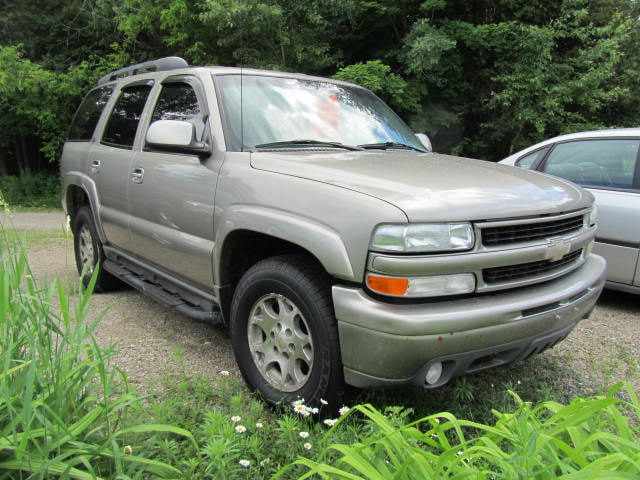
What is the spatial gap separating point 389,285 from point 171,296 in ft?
6.13

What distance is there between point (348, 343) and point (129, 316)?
8.72ft

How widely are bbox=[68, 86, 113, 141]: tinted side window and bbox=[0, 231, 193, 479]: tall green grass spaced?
3.02m

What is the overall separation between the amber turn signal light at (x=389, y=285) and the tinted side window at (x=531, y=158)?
3650 millimetres

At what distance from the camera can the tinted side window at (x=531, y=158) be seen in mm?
5242

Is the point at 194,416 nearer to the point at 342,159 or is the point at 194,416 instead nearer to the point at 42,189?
the point at 342,159

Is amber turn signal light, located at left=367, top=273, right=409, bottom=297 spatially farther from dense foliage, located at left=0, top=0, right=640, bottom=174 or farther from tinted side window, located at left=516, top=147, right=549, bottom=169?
dense foliage, located at left=0, top=0, right=640, bottom=174

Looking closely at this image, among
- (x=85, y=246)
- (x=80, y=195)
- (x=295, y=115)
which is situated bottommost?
(x=85, y=246)

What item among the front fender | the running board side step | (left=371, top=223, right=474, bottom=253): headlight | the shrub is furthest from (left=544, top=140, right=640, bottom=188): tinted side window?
the shrub

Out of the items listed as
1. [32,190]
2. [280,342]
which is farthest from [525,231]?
[32,190]

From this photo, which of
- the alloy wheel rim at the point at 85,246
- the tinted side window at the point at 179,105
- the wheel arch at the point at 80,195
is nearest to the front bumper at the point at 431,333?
the tinted side window at the point at 179,105

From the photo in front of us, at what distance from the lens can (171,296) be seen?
3525 mm

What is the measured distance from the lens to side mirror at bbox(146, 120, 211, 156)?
118 inches

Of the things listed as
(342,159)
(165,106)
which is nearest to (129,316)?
(165,106)

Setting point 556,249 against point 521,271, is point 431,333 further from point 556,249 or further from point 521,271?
point 556,249
